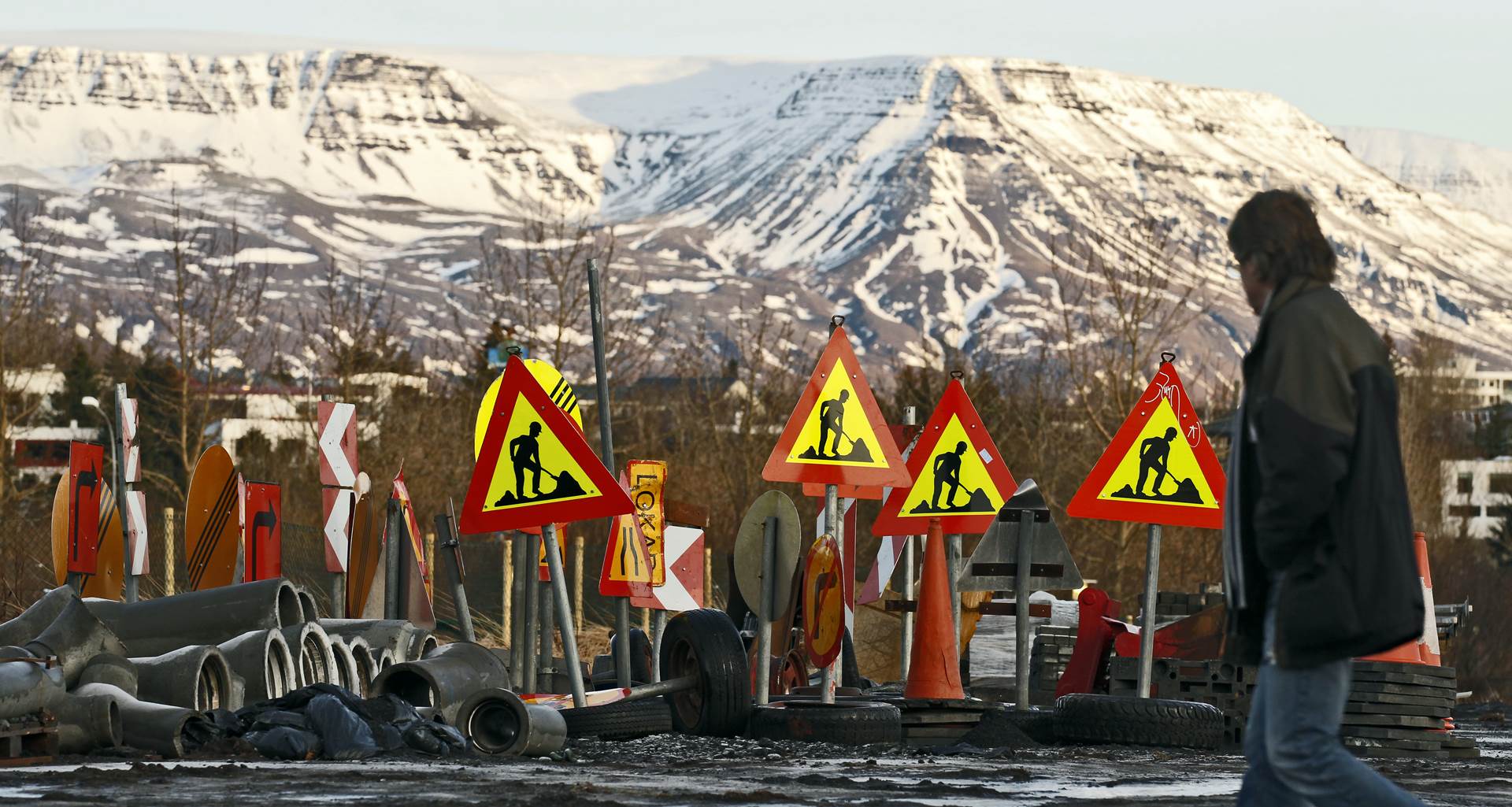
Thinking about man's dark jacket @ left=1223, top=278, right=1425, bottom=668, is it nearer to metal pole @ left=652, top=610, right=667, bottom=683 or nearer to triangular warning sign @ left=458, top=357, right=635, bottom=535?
triangular warning sign @ left=458, top=357, right=635, bottom=535

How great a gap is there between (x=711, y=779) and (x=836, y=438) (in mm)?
3602

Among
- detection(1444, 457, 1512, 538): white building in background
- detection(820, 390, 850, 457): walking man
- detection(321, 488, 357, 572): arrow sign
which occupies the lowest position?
detection(321, 488, 357, 572): arrow sign

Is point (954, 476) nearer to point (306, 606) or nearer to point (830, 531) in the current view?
point (830, 531)

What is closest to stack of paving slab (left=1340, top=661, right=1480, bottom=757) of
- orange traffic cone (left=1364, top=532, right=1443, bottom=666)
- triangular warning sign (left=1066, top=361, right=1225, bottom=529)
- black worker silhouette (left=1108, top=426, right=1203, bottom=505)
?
orange traffic cone (left=1364, top=532, right=1443, bottom=666)

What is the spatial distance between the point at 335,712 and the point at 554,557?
1534 mm

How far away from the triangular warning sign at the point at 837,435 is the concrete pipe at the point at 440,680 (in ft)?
6.08

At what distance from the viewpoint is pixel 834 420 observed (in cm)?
1242

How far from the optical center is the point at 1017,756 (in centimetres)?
1125

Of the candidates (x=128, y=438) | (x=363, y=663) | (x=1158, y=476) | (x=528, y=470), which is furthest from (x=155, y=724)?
(x=128, y=438)

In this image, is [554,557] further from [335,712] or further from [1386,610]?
[1386,610]

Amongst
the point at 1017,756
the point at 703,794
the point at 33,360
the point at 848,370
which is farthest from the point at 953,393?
the point at 33,360

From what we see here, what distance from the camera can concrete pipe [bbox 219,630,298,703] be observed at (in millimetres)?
11625

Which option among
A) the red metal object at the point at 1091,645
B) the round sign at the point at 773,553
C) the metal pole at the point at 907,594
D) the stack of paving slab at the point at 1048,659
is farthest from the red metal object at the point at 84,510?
the stack of paving slab at the point at 1048,659

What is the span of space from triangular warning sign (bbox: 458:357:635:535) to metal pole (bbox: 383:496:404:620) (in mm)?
3328
